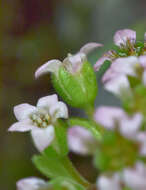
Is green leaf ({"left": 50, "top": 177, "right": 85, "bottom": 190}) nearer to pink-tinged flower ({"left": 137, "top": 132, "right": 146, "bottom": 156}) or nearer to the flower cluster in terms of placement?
the flower cluster

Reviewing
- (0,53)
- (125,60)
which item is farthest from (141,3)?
(125,60)

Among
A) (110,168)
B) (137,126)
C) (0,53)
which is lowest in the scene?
(0,53)

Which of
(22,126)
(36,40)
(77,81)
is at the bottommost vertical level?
(36,40)

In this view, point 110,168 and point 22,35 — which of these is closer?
point 110,168

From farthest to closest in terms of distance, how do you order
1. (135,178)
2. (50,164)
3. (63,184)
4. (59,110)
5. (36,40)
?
1. (36,40)
2. (59,110)
3. (50,164)
4. (63,184)
5. (135,178)

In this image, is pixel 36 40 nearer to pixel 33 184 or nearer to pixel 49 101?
pixel 49 101

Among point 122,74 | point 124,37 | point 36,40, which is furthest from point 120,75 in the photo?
point 36,40

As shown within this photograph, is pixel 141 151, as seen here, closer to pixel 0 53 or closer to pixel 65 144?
pixel 65 144

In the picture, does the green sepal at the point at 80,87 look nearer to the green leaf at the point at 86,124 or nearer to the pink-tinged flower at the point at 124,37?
the green leaf at the point at 86,124
